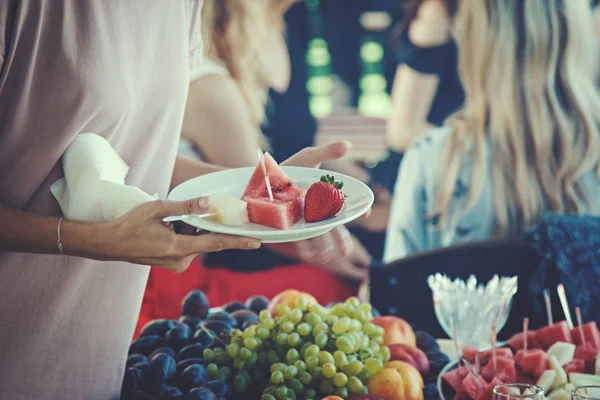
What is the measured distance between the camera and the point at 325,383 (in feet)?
3.92

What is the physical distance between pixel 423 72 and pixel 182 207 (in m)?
2.65

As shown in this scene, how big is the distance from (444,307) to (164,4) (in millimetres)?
846

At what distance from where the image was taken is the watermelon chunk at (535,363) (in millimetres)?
1259

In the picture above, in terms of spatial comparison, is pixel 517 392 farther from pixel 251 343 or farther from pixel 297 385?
pixel 251 343

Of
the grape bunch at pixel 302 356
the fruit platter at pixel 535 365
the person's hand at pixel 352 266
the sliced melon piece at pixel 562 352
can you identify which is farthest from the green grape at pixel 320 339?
the person's hand at pixel 352 266

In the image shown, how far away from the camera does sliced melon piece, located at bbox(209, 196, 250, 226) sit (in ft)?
3.49

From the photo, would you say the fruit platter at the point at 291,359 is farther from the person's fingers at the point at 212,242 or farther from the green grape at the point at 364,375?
the person's fingers at the point at 212,242

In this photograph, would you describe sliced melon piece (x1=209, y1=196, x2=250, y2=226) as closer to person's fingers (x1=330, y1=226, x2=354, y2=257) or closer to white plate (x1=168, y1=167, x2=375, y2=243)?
white plate (x1=168, y1=167, x2=375, y2=243)

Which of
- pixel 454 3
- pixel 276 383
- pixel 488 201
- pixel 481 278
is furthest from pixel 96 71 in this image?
pixel 454 3

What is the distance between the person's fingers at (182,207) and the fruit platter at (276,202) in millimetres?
27

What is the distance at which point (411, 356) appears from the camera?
1.31 meters

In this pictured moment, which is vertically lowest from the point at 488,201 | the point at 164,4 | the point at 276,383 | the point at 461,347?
the point at 276,383

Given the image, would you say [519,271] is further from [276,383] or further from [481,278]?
[276,383]

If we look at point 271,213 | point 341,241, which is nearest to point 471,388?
point 341,241
